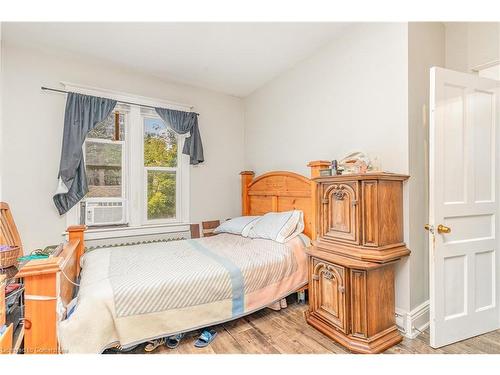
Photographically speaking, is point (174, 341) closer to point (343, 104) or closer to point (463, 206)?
point (463, 206)

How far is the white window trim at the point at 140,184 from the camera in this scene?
9.39ft

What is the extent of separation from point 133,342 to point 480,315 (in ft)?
8.02

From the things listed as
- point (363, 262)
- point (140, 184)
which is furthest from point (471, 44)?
point (140, 184)

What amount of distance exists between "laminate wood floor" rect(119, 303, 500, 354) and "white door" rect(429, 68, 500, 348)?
3.0 inches

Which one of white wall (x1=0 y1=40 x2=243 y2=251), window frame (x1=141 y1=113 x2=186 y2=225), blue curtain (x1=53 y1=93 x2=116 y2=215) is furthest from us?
window frame (x1=141 y1=113 x2=186 y2=225)

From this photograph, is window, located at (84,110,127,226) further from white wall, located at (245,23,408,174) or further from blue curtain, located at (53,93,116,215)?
white wall, located at (245,23,408,174)

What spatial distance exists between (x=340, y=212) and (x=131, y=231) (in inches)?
97.6

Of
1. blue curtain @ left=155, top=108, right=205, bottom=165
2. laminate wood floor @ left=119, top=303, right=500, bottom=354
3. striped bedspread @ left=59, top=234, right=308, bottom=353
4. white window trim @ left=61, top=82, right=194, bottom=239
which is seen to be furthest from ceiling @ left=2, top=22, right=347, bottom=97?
laminate wood floor @ left=119, top=303, right=500, bottom=354

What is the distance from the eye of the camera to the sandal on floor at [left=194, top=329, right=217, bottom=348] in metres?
1.76

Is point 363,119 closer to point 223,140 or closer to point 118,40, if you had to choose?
point 223,140

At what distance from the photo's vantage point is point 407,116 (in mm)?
1870

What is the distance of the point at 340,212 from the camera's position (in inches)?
76.4

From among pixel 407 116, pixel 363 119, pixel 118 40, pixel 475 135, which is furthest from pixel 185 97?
pixel 475 135

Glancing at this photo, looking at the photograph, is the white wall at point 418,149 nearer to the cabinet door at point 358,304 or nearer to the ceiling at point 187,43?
the cabinet door at point 358,304
